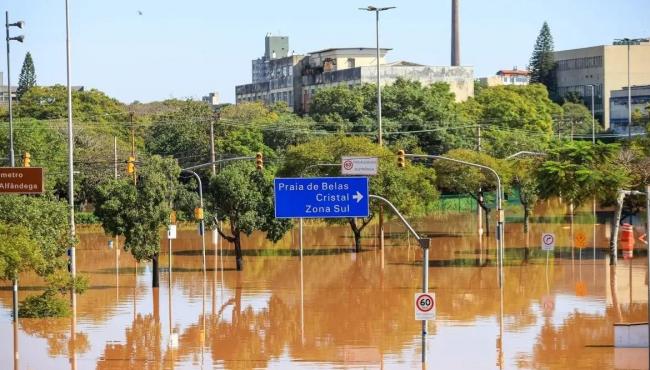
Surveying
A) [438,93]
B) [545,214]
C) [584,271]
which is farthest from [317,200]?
[438,93]

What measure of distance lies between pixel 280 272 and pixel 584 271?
1417cm

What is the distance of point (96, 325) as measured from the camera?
4309 cm

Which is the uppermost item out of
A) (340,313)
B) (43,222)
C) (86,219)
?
(43,222)

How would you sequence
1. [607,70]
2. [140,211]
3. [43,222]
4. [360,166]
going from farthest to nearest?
[607,70], [360,166], [140,211], [43,222]

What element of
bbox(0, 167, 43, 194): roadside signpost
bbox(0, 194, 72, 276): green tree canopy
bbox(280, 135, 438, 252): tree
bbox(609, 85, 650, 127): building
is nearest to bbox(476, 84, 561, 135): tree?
bbox(609, 85, 650, 127): building

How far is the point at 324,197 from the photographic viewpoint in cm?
4078

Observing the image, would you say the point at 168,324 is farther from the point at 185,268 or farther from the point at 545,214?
the point at 545,214

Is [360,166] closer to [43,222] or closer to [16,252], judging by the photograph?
[43,222]

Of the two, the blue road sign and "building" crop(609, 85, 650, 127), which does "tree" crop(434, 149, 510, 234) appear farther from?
"building" crop(609, 85, 650, 127)

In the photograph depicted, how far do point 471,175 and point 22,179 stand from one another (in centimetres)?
4526

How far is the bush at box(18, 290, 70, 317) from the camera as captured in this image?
45469mm

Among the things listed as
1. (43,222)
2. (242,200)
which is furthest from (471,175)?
(43,222)

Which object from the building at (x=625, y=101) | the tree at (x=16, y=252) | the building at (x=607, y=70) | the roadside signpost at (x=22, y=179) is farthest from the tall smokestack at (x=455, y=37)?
the roadside signpost at (x=22, y=179)

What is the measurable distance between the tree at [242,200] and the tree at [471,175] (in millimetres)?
21240
